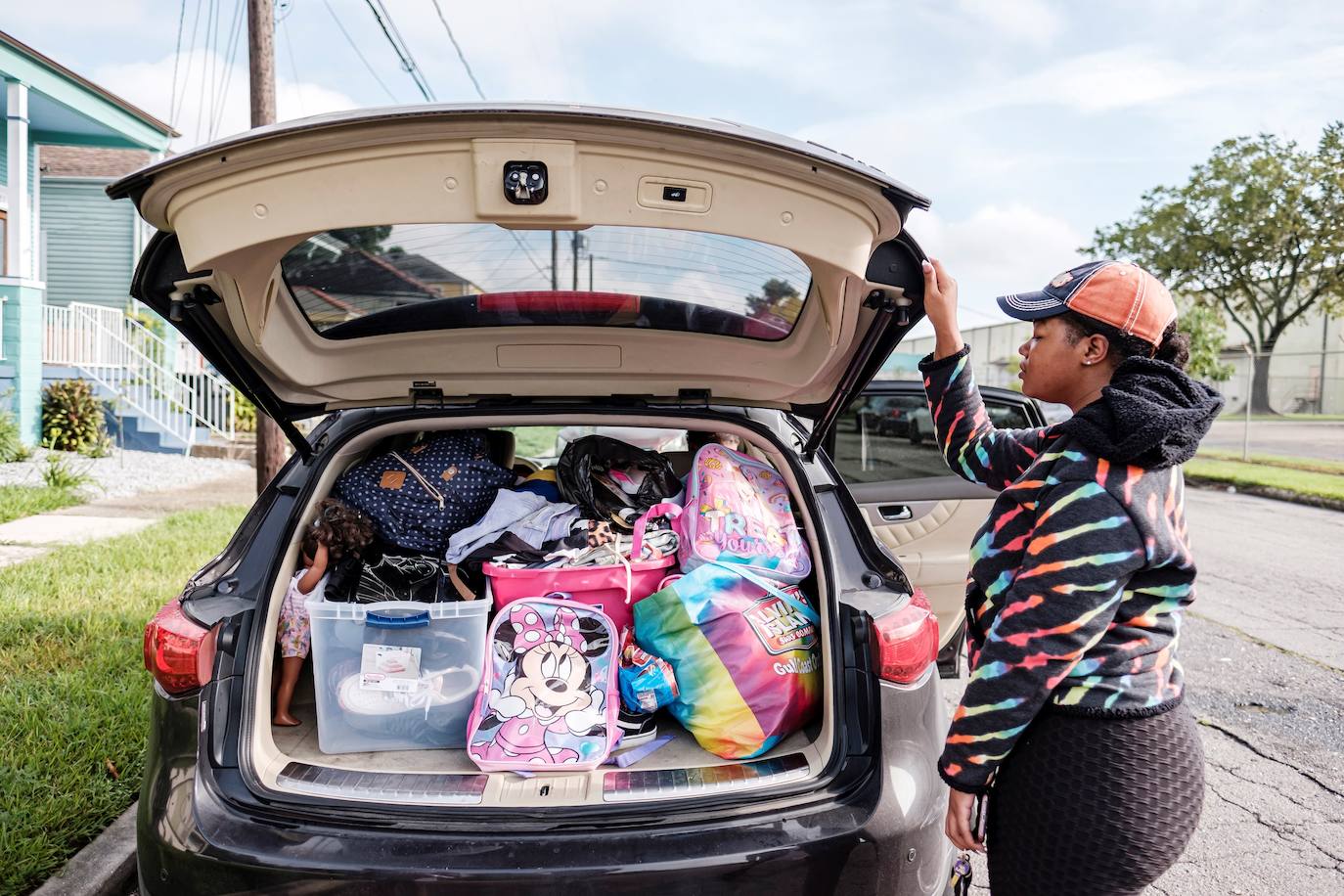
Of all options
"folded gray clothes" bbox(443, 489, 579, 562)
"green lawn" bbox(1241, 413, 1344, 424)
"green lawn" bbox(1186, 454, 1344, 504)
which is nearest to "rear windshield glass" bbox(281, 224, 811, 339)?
"folded gray clothes" bbox(443, 489, 579, 562)

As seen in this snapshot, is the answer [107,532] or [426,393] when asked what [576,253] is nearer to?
[426,393]

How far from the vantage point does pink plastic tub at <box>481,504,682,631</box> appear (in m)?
2.46

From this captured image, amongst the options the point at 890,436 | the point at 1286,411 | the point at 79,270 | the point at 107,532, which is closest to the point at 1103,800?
the point at 890,436

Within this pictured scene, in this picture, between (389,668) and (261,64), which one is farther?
(261,64)

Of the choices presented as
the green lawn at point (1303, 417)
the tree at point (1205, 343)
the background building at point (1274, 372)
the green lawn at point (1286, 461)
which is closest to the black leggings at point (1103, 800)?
the green lawn at point (1286, 461)

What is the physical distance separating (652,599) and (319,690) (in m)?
0.89

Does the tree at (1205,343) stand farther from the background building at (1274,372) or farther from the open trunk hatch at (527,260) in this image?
the open trunk hatch at (527,260)

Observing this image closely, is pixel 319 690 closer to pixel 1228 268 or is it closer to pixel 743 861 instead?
pixel 743 861

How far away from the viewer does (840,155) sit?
179 centimetres

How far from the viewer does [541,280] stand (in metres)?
2.39

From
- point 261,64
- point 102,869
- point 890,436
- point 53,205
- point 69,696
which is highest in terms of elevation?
point 53,205

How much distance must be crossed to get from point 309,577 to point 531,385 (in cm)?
86

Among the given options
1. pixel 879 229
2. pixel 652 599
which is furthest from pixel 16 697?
pixel 879 229

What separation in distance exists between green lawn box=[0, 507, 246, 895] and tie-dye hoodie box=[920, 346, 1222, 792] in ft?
8.79
